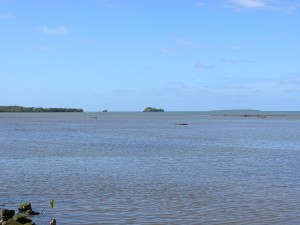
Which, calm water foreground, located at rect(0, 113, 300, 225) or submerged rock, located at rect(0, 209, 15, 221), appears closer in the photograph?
submerged rock, located at rect(0, 209, 15, 221)

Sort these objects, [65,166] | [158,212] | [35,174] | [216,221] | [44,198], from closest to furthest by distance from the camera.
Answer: [216,221], [158,212], [44,198], [35,174], [65,166]

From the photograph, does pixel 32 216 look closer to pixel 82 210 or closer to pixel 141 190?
pixel 82 210

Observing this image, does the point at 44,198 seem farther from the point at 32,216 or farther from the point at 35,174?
the point at 35,174

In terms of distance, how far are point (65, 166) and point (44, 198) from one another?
11.7m

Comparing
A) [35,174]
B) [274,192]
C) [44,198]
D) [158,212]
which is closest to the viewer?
[158,212]

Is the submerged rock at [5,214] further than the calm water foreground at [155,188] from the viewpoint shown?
No

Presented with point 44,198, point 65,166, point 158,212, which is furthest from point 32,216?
point 65,166

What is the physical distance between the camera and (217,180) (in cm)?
2653

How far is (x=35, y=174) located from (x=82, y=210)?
10714 millimetres

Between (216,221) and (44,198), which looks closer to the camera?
(216,221)

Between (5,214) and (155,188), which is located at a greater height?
(5,214)

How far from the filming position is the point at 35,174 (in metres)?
28.5

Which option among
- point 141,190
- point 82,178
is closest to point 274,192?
point 141,190

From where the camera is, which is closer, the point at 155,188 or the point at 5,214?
the point at 5,214
